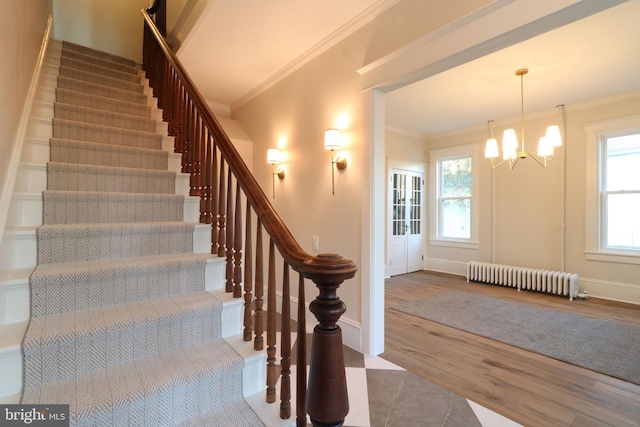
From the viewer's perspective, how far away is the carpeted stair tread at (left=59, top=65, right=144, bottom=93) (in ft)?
9.69

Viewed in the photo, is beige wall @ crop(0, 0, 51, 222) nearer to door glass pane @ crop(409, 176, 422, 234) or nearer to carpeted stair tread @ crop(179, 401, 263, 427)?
carpeted stair tread @ crop(179, 401, 263, 427)

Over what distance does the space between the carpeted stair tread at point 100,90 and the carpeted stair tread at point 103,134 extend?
836 mm

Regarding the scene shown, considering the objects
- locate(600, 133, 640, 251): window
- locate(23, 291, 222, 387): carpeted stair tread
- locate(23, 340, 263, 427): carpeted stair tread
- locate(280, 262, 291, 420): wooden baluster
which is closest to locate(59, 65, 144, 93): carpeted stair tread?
locate(23, 291, 222, 387): carpeted stair tread

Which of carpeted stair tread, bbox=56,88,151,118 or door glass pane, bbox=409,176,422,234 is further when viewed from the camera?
door glass pane, bbox=409,176,422,234

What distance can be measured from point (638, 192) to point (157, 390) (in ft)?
18.7

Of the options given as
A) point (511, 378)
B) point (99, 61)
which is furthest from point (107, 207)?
point (511, 378)

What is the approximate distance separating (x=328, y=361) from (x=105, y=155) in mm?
2156

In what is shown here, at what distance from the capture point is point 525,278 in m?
4.64

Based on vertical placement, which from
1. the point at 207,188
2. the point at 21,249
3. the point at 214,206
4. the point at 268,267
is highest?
the point at 207,188

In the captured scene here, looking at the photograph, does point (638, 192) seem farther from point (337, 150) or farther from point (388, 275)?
point (337, 150)

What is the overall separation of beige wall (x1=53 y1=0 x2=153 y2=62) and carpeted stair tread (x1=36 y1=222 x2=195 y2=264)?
4.09m

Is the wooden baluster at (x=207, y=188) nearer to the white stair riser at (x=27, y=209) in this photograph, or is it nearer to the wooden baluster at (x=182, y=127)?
the wooden baluster at (x=182, y=127)

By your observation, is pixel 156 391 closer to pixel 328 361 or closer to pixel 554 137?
pixel 328 361

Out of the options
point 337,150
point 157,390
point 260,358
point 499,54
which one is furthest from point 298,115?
point 157,390
